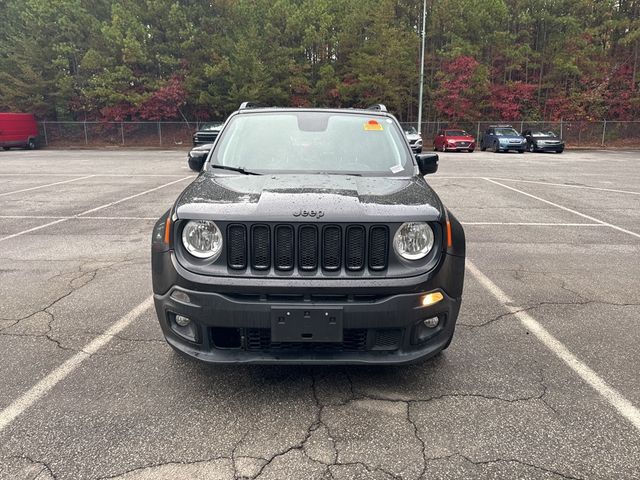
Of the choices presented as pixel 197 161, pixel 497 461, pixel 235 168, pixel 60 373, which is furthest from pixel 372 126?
pixel 60 373

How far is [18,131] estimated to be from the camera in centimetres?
3275

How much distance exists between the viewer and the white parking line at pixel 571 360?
2803mm

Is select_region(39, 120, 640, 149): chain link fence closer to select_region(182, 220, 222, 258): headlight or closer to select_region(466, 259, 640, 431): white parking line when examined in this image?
select_region(466, 259, 640, 431): white parking line

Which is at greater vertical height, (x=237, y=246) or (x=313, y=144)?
(x=313, y=144)

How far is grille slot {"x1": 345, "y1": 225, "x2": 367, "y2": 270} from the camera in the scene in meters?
2.67

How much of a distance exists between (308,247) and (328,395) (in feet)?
3.17

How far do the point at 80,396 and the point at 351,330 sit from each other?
1.73 m

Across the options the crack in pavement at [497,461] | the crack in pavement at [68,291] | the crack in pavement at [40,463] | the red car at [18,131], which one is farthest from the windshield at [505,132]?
the red car at [18,131]

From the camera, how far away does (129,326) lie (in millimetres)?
3980

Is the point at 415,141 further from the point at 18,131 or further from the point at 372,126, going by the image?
the point at 18,131

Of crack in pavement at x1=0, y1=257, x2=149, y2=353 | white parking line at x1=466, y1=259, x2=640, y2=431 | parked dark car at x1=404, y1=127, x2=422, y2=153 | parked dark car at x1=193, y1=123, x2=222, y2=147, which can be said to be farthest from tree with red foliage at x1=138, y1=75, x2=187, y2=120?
white parking line at x1=466, y1=259, x2=640, y2=431

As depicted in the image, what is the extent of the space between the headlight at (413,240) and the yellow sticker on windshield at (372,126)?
170 centimetres

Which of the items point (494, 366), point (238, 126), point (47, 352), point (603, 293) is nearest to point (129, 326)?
point (47, 352)

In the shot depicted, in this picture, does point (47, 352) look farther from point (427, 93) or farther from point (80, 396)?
point (427, 93)
